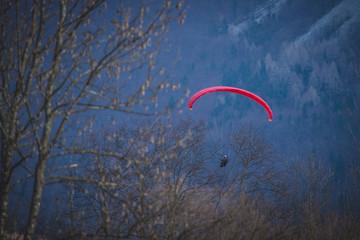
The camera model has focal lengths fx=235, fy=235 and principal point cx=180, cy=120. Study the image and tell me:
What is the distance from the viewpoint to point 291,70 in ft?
417

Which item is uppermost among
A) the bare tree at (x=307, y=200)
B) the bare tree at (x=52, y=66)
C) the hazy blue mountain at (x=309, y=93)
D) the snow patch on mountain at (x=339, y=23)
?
the snow patch on mountain at (x=339, y=23)

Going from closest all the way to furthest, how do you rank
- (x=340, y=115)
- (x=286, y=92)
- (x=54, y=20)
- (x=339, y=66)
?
(x=54, y=20), (x=340, y=115), (x=339, y=66), (x=286, y=92)

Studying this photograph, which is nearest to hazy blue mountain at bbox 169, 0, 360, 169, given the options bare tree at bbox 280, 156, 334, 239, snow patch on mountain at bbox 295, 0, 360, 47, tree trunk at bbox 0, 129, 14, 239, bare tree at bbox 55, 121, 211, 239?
snow patch on mountain at bbox 295, 0, 360, 47

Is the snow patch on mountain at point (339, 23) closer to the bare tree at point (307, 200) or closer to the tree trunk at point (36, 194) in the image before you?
the bare tree at point (307, 200)

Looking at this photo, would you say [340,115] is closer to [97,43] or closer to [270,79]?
[270,79]

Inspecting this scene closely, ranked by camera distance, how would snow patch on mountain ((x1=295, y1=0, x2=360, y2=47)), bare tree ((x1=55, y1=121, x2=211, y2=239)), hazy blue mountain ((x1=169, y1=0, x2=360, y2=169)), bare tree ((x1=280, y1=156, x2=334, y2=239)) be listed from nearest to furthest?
bare tree ((x1=55, y1=121, x2=211, y2=239)) → bare tree ((x1=280, y1=156, x2=334, y2=239)) → hazy blue mountain ((x1=169, y1=0, x2=360, y2=169)) → snow patch on mountain ((x1=295, y1=0, x2=360, y2=47))

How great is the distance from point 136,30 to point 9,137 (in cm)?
308

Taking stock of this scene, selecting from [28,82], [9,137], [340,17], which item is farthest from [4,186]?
[340,17]

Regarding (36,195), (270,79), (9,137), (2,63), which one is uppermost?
(270,79)

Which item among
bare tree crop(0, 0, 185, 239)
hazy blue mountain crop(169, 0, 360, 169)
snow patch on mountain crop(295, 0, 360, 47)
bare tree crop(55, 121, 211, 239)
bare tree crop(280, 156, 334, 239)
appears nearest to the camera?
bare tree crop(0, 0, 185, 239)

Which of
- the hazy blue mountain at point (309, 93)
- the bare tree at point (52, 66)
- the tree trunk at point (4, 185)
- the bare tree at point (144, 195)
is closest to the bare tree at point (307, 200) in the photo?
the bare tree at point (144, 195)

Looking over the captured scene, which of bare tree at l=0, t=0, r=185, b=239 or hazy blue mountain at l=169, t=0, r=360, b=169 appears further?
hazy blue mountain at l=169, t=0, r=360, b=169

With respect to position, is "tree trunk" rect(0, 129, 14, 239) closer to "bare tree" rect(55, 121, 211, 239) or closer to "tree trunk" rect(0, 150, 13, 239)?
"tree trunk" rect(0, 150, 13, 239)

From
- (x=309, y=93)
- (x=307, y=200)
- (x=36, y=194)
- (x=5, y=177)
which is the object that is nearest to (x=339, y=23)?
(x=309, y=93)
